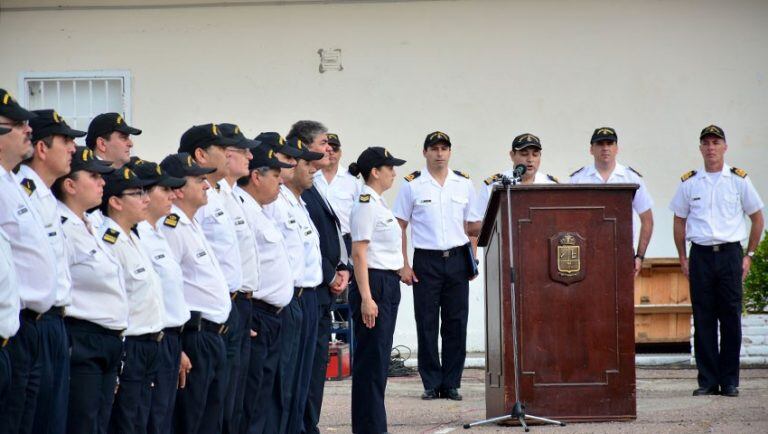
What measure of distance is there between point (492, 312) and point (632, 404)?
1.15 m

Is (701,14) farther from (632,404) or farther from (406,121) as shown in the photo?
(632,404)

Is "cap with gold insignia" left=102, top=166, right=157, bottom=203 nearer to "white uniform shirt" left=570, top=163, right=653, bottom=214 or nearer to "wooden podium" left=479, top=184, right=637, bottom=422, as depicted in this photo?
"wooden podium" left=479, top=184, right=637, bottom=422

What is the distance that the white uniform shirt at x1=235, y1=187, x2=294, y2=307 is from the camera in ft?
23.0

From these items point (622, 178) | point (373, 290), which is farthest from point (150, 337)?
point (622, 178)

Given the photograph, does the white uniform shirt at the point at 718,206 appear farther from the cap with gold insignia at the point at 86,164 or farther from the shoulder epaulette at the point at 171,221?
the cap with gold insignia at the point at 86,164

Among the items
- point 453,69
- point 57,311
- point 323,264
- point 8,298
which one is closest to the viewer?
point 8,298

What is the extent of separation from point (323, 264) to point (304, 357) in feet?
2.22

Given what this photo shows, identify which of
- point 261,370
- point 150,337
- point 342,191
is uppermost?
point 342,191

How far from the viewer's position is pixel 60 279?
5086mm

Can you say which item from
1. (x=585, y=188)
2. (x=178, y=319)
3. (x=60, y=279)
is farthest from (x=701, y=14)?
(x=60, y=279)

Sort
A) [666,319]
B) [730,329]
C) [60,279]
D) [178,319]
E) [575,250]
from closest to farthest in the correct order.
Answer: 1. [60,279]
2. [178,319]
3. [575,250]
4. [730,329]
5. [666,319]

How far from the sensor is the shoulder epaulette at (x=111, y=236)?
5.66 metres

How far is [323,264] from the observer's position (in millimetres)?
8062

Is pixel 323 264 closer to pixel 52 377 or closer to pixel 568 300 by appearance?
pixel 568 300
